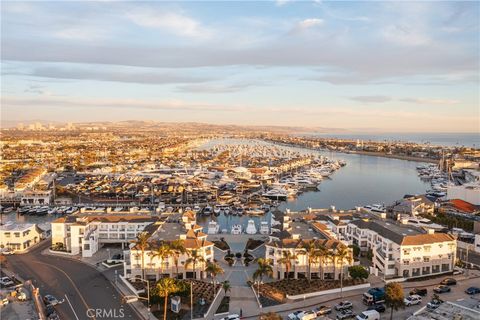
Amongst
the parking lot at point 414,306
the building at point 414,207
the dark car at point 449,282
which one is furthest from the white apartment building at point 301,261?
the building at point 414,207

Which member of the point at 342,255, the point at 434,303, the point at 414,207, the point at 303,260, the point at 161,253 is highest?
the point at 161,253

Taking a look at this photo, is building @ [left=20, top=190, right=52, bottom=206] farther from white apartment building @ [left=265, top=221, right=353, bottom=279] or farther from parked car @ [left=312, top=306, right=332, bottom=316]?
parked car @ [left=312, top=306, right=332, bottom=316]

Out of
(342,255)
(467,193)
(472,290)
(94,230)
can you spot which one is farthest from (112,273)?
(467,193)

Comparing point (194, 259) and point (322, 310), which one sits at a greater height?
point (194, 259)

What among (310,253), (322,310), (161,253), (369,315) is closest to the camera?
(369,315)

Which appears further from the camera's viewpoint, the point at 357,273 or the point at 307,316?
the point at 357,273

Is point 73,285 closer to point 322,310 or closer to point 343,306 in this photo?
point 322,310

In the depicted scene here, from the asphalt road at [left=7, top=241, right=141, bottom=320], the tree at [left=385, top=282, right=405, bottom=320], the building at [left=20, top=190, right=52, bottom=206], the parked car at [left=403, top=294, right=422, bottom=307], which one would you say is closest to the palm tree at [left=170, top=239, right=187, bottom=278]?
the asphalt road at [left=7, top=241, right=141, bottom=320]
